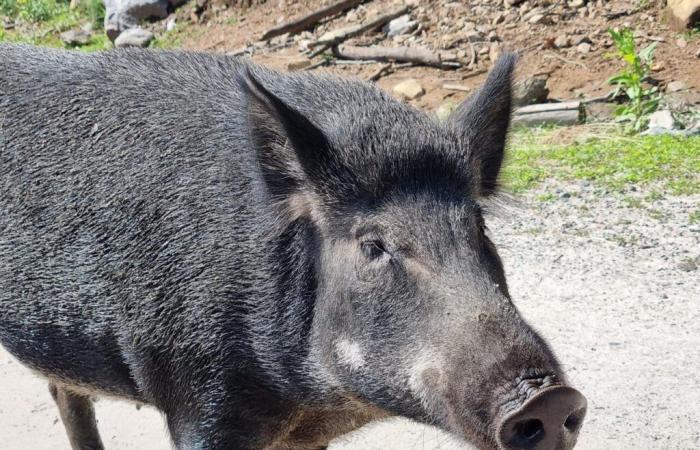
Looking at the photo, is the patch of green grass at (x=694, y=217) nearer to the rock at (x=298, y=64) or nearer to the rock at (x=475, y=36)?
the rock at (x=475, y=36)

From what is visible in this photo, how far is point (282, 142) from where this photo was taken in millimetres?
3631

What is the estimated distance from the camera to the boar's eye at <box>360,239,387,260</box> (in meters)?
3.40

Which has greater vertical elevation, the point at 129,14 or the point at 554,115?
the point at 129,14

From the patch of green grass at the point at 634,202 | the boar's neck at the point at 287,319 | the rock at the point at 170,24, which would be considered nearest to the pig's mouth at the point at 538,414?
the boar's neck at the point at 287,319

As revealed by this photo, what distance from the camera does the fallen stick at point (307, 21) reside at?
13812 millimetres

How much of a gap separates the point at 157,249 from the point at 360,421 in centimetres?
109

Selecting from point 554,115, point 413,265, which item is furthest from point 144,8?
point 413,265

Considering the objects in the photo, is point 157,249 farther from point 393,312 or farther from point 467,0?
point 467,0

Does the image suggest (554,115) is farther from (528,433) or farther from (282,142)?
(528,433)

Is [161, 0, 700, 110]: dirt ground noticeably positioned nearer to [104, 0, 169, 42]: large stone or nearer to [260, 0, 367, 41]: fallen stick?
[260, 0, 367, 41]: fallen stick

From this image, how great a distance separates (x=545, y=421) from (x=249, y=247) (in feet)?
4.70

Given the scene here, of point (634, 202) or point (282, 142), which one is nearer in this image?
point (282, 142)

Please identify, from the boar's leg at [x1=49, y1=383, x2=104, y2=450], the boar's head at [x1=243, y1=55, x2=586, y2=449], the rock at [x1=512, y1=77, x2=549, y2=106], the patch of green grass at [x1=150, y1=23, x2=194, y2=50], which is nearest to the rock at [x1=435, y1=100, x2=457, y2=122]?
the rock at [x1=512, y1=77, x2=549, y2=106]

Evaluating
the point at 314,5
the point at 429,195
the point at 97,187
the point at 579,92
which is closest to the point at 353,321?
the point at 429,195
